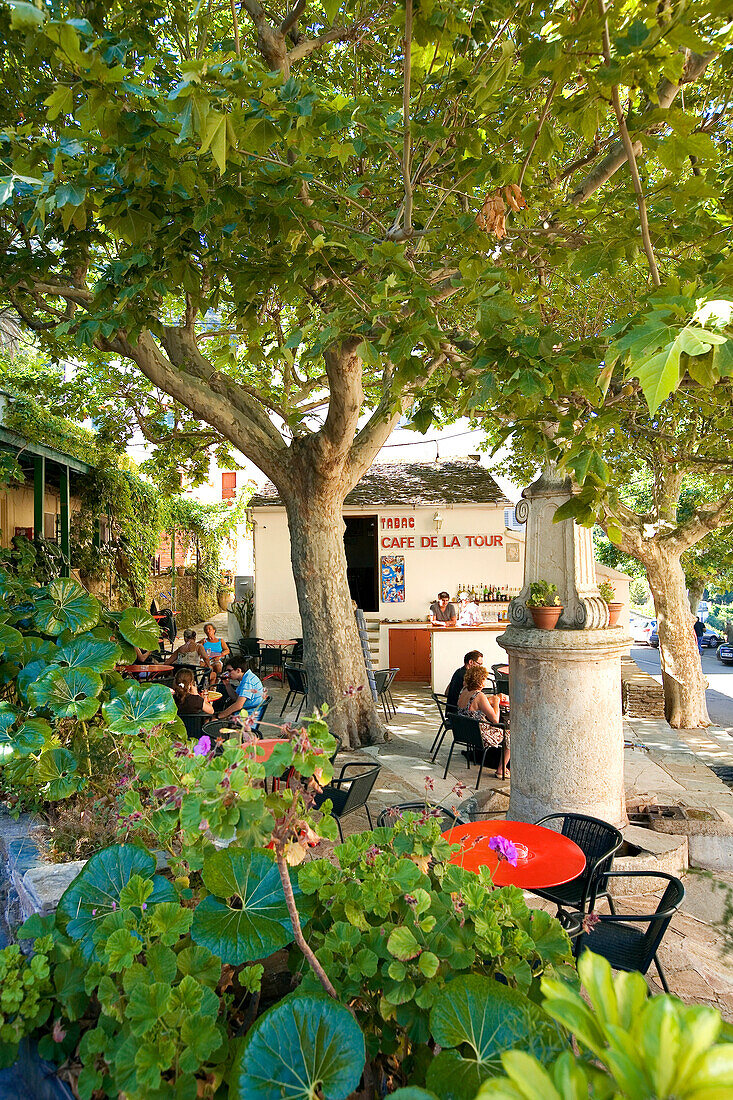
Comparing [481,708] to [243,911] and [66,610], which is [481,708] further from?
[243,911]

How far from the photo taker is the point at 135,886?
5.70 ft

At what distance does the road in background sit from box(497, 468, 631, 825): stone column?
946 cm

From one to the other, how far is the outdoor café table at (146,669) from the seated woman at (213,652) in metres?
0.58

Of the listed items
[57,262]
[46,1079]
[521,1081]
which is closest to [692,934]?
[46,1079]

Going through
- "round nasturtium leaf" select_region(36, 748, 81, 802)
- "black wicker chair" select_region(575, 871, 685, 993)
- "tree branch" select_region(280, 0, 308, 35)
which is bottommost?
"black wicker chair" select_region(575, 871, 685, 993)

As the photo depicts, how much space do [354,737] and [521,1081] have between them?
7424 mm

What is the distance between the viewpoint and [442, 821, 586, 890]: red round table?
329 cm

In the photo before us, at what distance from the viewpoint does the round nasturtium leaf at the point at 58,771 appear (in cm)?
312

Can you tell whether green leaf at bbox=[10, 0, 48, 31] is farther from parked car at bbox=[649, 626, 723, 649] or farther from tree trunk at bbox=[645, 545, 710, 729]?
parked car at bbox=[649, 626, 723, 649]

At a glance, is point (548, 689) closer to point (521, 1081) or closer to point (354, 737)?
point (354, 737)

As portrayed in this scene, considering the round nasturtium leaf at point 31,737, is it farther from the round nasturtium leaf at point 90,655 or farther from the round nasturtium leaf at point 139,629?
the round nasturtium leaf at point 139,629

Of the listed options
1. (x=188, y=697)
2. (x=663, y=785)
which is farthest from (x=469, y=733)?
(x=188, y=697)

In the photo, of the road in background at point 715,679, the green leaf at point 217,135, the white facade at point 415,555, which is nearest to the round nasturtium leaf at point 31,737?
the green leaf at point 217,135

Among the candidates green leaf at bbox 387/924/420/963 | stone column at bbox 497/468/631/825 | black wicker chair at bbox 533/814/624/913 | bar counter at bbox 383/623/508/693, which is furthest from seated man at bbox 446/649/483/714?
green leaf at bbox 387/924/420/963
